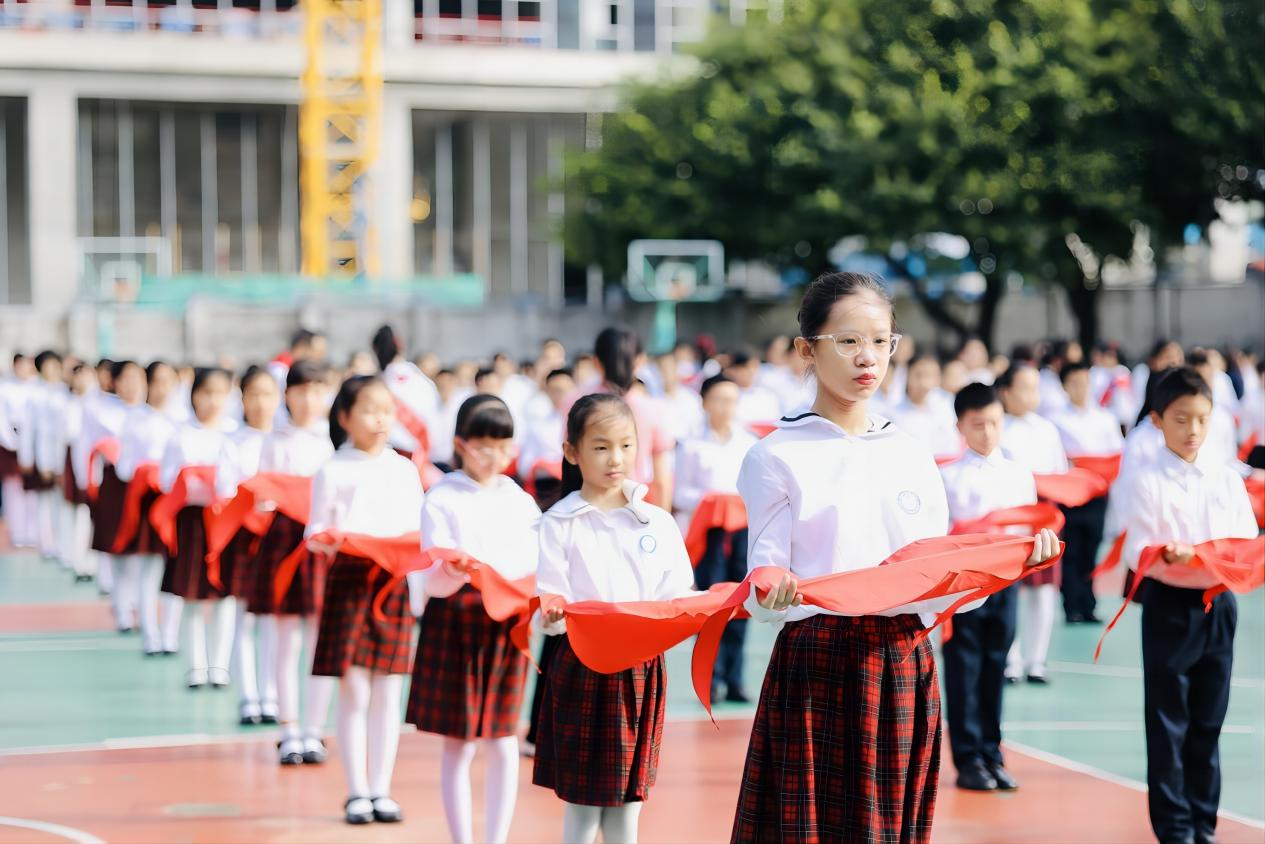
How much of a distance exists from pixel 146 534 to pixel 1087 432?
18.0 ft

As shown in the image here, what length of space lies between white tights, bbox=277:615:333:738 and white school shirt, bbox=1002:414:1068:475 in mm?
3520

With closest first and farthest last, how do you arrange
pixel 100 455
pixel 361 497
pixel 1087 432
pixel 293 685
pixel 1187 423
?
pixel 1187 423
pixel 361 497
pixel 293 685
pixel 100 455
pixel 1087 432

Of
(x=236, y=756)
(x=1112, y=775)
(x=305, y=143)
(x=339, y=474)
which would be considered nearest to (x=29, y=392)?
(x=236, y=756)

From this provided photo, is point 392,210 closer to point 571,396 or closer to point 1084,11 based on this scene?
point 1084,11

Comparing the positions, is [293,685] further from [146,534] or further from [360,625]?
[146,534]

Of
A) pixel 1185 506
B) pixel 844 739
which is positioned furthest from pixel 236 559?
pixel 844 739

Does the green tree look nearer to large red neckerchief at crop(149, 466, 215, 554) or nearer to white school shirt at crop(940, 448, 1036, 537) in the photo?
white school shirt at crop(940, 448, 1036, 537)

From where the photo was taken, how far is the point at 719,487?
839 centimetres

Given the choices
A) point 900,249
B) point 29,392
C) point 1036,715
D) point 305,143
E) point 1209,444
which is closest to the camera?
point 1209,444

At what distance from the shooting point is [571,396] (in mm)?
9625

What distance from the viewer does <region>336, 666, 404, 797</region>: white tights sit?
6078mm

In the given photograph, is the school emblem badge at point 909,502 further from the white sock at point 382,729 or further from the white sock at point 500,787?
the white sock at point 382,729

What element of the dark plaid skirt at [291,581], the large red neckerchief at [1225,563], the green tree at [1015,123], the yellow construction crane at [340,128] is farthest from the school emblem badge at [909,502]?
the yellow construction crane at [340,128]

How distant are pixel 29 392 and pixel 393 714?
9.84m
